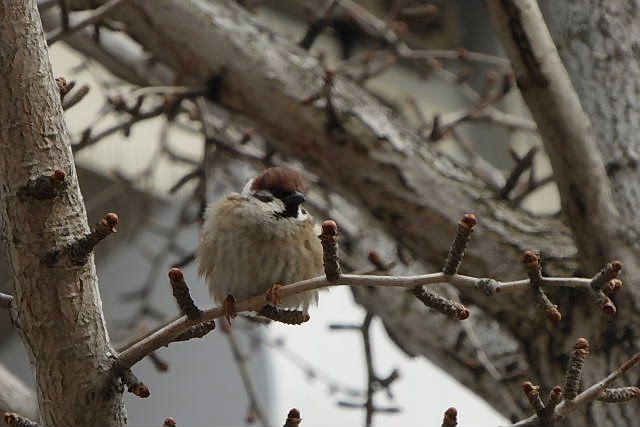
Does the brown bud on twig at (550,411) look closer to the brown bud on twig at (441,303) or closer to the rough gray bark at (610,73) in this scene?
the brown bud on twig at (441,303)

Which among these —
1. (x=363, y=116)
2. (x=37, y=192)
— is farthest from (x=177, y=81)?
(x=37, y=192)

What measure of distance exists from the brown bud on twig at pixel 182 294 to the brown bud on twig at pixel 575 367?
0.60 m

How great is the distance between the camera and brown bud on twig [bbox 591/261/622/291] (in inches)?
60.2

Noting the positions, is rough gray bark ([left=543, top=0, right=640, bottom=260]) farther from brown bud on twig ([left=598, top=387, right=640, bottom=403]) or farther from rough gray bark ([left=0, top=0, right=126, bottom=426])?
rough gray bark ([left=0, top=0, right=126, bottom=426])

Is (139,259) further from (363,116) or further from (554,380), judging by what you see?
(554,380)

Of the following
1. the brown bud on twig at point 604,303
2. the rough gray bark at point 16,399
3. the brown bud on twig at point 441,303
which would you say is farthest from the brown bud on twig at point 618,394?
the rough gray bark at point 16,399

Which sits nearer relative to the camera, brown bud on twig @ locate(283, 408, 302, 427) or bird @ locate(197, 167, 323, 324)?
brown bud on twig @ locate(283, 408, 302, 427)

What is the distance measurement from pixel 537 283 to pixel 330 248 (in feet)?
1.05

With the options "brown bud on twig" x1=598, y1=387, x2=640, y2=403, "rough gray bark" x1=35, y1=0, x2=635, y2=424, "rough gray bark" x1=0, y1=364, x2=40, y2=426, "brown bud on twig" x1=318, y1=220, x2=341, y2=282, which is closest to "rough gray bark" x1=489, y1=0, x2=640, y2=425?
"rough gray bark" x1=35, y1=0, x2=635, y2=424

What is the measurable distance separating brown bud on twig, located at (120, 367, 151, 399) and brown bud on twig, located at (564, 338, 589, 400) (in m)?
0.68

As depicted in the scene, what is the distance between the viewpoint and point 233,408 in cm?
524

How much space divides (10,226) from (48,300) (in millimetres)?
147

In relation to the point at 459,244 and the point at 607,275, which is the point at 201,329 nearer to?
the point at 459,244

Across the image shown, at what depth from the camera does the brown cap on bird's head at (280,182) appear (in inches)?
104
